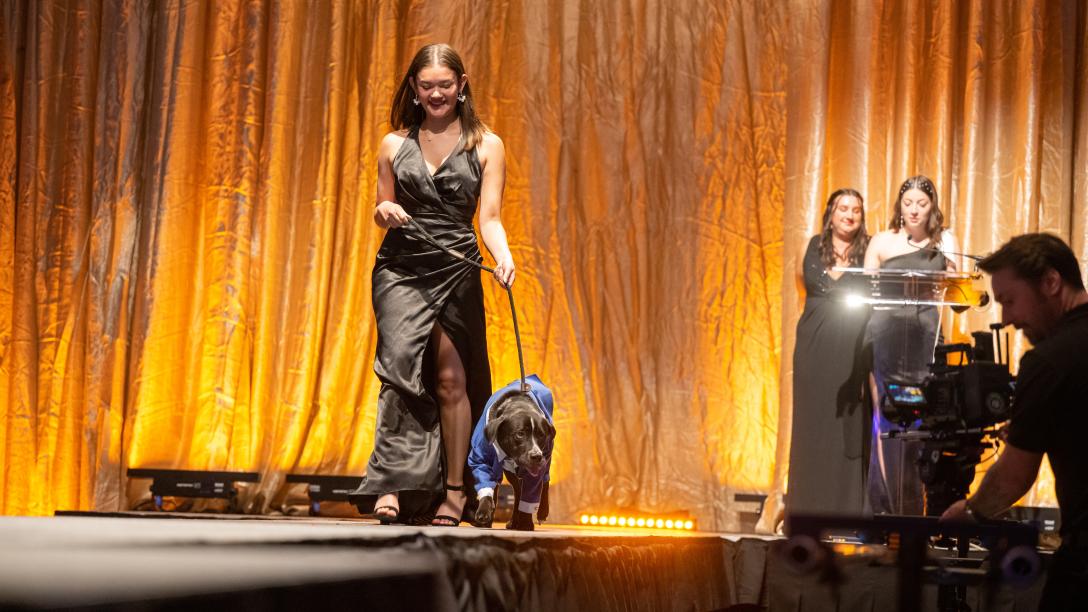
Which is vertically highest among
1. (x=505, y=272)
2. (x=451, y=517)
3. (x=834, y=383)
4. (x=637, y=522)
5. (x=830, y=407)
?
(x=505, y=272)

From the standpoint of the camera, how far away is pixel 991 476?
8.40ft

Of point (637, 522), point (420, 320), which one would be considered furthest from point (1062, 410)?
point (637, 522)

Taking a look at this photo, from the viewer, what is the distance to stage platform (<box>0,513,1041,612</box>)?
113 cm

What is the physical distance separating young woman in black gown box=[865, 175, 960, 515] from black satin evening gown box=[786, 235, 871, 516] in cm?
7

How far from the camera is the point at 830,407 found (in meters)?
5.59

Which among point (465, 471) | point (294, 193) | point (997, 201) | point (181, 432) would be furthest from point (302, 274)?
point (997, 201)

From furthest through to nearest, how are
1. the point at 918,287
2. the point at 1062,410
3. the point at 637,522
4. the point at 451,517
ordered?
the point at 637,522 → the point at 918,287 → the point at 451,517 → the point at 1062,410

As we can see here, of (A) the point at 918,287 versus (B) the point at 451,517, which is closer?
(B) the point at 451,517

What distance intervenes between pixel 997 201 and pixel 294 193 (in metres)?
3.76

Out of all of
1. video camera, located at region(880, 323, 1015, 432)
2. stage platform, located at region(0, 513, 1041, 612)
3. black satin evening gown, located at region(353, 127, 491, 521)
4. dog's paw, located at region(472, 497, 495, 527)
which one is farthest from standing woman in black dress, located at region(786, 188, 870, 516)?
dog's paw, located at region(472, 497, 495, 527)

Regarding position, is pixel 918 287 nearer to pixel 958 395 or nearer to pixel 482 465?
pixel 958 395

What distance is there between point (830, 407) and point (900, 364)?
1.32 ft

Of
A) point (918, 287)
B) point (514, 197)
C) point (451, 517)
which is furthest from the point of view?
point (514, 197)

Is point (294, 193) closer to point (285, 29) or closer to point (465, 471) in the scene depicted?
point (285, 29)
